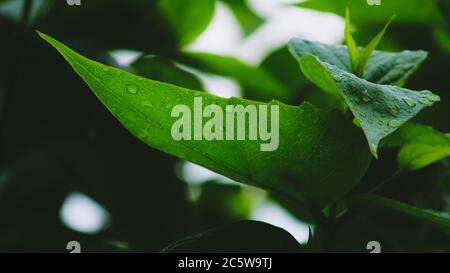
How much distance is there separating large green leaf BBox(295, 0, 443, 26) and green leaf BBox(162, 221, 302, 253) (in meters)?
0.37

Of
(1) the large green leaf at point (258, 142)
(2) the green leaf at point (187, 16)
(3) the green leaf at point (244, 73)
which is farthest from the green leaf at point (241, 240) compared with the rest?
(2) the green leaf at point (187, 16)

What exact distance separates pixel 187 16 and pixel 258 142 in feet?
1.52

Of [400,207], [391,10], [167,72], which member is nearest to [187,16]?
[167,72]

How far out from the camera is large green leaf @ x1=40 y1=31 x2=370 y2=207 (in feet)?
1.16

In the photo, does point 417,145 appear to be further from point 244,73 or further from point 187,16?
point 187,16

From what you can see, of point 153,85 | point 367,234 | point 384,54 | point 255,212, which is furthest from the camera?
point 255,212

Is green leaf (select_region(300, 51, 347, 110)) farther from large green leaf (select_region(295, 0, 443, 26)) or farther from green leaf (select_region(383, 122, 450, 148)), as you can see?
large green leaf (select_region(295, 0, 443, 26))

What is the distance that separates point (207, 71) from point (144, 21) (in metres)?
0.11

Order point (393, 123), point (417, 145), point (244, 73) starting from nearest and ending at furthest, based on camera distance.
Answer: point (393, 123) → point (417, 145) → point (244, 73)

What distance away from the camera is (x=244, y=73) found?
2.39ft

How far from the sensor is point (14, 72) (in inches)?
27.0

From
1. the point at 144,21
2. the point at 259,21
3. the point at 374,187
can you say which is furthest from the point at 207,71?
the point at 374,187
